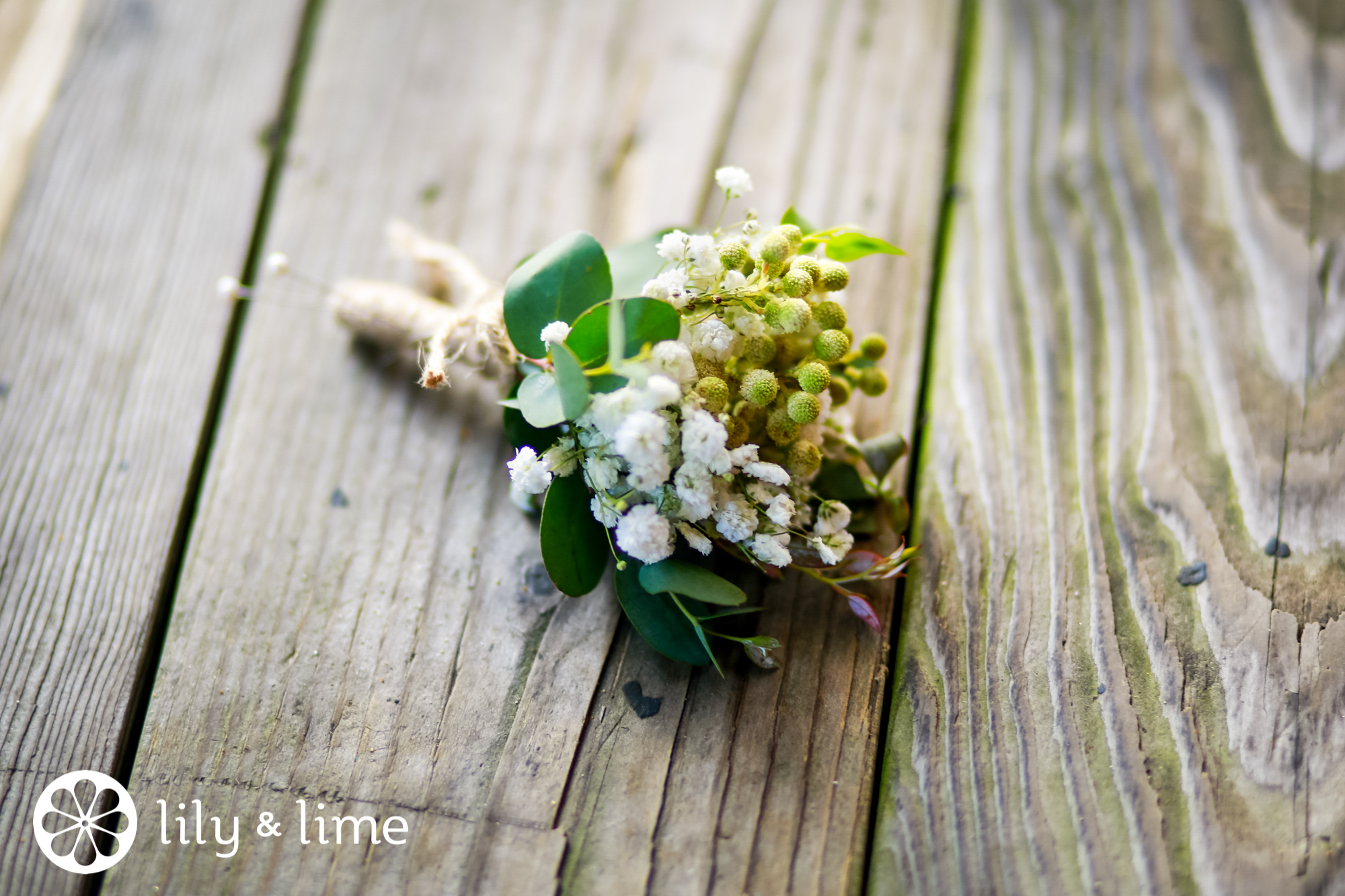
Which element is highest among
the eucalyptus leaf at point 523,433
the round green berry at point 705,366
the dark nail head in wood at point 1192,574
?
the round green berry at point 705,366

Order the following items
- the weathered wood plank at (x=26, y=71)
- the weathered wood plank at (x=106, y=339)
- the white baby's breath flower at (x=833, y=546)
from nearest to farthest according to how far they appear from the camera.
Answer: the white baby's breath flower at (x=833, y=546)
the weathered wood plank at (x=106, y=339)
the weathered wood plank at (x=26, y=71)

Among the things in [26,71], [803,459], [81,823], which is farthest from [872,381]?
[26,71]

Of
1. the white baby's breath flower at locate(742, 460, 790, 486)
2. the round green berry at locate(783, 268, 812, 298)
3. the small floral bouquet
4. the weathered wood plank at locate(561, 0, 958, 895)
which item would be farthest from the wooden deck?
the round green berry at locate(783, 268, 812, 298)

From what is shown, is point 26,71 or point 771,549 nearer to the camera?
point 771,549

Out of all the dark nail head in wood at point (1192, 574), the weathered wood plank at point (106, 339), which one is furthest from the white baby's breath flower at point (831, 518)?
the weathered wood plank at point (106, 339)

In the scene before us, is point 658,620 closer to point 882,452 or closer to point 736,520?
point 736,520

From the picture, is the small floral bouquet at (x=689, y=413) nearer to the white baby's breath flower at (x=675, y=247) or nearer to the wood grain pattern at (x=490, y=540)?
the white baby's breath flower at (x=675, y=247)

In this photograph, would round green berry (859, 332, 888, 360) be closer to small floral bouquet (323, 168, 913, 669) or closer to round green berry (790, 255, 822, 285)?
small floral bouquet (323, 168, 913, 669)
